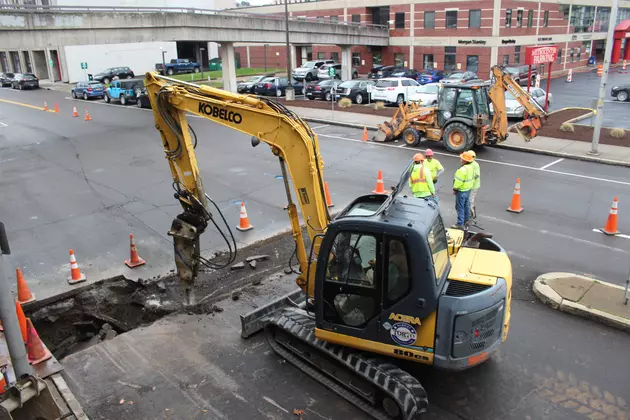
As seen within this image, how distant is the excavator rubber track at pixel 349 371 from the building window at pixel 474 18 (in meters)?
42.8

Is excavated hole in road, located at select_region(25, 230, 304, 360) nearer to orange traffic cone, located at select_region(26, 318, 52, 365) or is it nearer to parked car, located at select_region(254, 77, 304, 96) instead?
orange traffic cone, located at select_region(26, 318, 52, 365)

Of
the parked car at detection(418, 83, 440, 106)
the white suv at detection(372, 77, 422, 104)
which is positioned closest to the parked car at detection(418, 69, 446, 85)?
the white suv at detection(372, 77, 422, 104)

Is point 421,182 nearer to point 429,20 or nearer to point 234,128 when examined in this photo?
point 234,128

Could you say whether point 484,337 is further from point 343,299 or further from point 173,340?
point 173,340

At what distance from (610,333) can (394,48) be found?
152ft

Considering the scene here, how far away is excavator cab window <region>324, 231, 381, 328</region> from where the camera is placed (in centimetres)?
596

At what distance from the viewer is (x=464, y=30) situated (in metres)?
45.0

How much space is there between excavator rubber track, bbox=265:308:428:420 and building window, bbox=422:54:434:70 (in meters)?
44.6

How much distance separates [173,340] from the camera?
7.97 metres

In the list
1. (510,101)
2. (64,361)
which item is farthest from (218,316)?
(510,101)

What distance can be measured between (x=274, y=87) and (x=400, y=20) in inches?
805

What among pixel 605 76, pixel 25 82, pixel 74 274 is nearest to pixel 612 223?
pixel 605 76

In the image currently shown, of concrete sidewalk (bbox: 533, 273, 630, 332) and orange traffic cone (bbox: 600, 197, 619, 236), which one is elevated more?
orange traffic cone (bbox: 600, 197, 619, 236)

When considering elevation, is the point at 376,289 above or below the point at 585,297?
above
